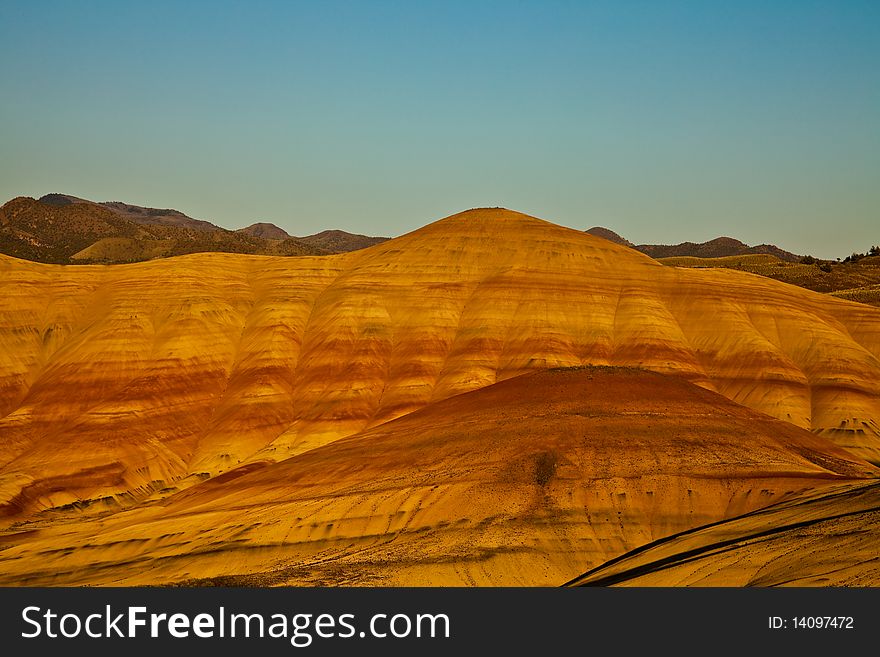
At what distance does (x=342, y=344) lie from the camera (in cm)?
10694

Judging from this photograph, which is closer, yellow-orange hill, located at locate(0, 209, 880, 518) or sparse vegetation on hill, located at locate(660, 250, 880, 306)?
yellow-orange hill, located at locate(0, 209, 880, 518)

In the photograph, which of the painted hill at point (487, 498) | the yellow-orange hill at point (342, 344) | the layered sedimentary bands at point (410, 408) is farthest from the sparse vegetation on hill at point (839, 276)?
the painted hill at point (487, 498)

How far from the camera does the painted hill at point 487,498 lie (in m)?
53.5

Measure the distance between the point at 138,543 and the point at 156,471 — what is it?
26.7 m

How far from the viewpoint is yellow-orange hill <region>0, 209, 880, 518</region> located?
9225 centimetres

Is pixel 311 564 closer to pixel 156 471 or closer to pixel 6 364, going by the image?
pixel 156 471

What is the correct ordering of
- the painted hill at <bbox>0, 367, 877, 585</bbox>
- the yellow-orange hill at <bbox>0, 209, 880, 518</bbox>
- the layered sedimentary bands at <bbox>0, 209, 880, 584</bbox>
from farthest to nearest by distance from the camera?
1. the yellow-orange hill at <bbox>0, 209, 880, 518</bbox>
2. the layered sedimentary bands at <bbox>0, 209, 880, 584</bbox>
3. the painted hill at <bbox>0, 367, 877, 585</bbox>

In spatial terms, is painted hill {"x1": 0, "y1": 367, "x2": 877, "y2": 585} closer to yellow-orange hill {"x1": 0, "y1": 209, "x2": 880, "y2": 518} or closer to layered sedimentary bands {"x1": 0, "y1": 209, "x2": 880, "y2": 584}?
layered sedimentary bands {"x1": 0, "y1": 209, "x2": 880, "y2": 584}

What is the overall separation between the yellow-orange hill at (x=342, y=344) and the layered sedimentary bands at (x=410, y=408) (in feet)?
0.93

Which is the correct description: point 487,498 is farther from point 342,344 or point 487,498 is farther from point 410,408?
point 342,344

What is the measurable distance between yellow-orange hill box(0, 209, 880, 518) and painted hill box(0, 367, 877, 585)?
19.5m

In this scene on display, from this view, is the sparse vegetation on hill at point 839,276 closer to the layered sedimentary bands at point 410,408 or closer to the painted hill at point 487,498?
the layered sedimentary bands at point 410,408

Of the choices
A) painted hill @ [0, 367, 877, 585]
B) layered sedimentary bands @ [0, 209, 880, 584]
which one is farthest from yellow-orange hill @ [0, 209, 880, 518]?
painted hill @ [0, 367, 877, 585]
